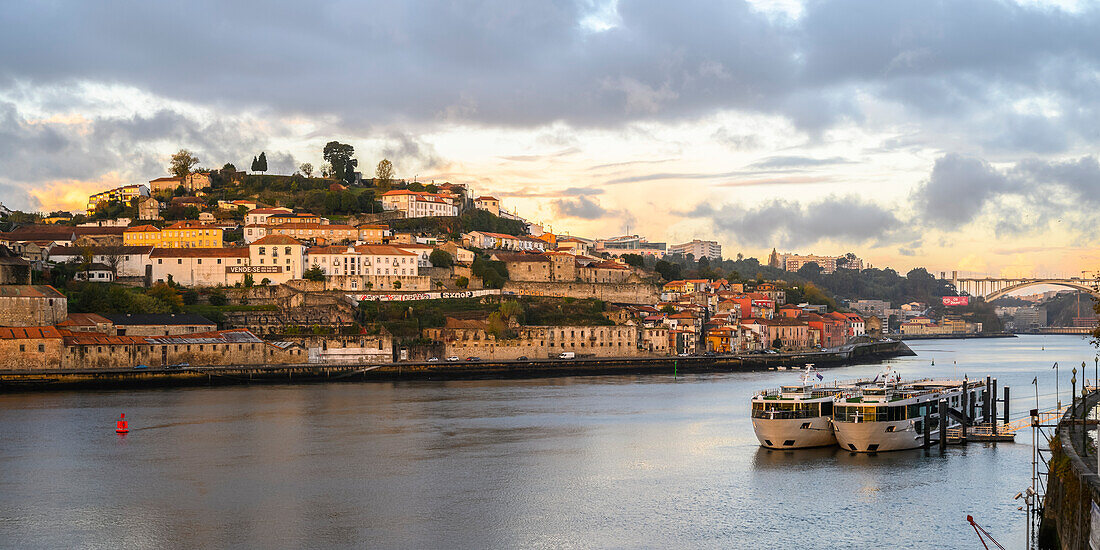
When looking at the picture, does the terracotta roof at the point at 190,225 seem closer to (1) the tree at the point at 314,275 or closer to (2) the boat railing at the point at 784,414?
(1) the tree at the point at 314,275

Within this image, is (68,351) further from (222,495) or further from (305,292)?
(222,495)

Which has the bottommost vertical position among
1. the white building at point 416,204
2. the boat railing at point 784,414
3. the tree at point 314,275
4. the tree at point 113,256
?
the boat railing at point 784,414

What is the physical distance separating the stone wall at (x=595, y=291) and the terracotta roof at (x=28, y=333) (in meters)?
25.3

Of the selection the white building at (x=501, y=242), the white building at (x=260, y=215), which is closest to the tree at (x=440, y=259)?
the white building at (x=501, y=242)

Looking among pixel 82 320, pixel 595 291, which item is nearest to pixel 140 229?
pixel 82 320

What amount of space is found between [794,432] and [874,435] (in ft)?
5.85

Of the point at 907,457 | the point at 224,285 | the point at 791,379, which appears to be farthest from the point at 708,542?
the point at 224,285

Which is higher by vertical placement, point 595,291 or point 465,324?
point 595,291

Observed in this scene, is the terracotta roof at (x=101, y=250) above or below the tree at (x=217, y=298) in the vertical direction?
above

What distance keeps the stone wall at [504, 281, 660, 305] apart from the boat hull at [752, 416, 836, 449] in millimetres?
36610

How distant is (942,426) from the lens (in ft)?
81.1

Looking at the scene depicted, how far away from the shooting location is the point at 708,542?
16141mm

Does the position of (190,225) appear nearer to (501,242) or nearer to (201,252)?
(201,252)

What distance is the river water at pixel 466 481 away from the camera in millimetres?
16609
